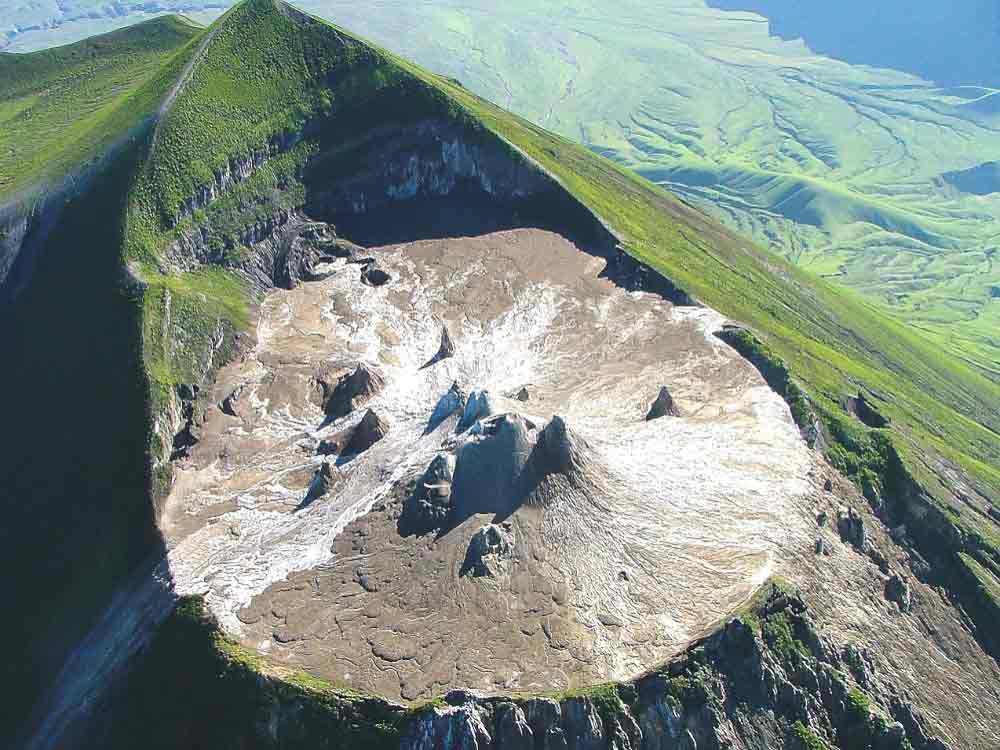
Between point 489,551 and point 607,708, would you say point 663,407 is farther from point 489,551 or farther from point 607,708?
point 607,708

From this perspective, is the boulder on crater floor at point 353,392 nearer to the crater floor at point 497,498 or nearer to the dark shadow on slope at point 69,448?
the crater floor at point 497,498

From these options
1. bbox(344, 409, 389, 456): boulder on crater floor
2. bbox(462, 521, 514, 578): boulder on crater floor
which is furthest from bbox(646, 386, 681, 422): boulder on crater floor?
bbox(344, 409, 389, 456): boulder on crater floor

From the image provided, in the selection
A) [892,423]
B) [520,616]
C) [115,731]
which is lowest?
[115,731]

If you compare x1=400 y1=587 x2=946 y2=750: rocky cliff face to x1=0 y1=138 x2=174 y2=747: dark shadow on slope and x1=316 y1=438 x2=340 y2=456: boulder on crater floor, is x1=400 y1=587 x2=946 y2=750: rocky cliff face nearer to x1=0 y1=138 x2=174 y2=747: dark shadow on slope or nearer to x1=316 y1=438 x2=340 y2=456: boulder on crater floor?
x1=0 y1=138 x2=174 y2=747: dark shadow on slope

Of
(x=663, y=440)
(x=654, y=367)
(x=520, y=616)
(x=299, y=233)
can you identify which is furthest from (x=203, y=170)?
(x=520, y=616)

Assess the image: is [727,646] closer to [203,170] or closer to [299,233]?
[299,233]

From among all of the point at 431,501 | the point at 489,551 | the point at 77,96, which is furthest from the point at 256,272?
the point at 77,96

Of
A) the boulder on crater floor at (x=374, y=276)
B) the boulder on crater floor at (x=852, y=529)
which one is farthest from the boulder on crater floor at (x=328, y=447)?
the boulder on crater floor at (x=852, y=529)
